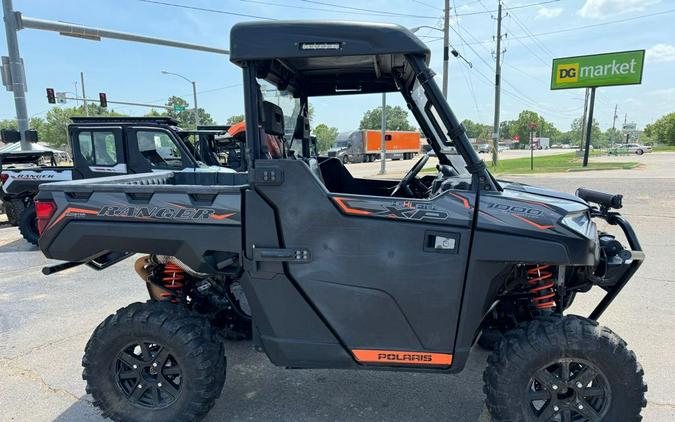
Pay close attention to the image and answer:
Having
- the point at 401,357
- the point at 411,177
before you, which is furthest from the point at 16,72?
the point at 401,357

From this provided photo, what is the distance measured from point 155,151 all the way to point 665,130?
86.2 metres

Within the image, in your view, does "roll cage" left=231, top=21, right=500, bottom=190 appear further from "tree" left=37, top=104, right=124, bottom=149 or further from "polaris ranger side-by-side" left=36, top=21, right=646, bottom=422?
"tree" left=37, top=104, right=124, bottom=149

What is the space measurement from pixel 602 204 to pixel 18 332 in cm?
525

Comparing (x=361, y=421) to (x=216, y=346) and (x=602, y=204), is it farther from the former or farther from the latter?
(x=602, y=204)

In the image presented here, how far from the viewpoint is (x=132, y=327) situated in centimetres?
257

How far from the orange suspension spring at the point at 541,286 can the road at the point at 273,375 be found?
33.0 inches

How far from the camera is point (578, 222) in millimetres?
2357

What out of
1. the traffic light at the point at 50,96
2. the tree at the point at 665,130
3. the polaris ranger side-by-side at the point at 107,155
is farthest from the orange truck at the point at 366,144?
the tree at the point at 665,130

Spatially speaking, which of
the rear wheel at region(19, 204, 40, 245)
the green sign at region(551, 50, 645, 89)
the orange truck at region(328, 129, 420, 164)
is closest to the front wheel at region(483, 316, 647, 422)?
the rear wheel at region(19, 204, 40, 245)

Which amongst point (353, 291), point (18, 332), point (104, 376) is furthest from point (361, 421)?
point (18, 332)

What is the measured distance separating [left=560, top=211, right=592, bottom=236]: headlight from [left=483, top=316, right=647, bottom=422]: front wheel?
511 millimetres

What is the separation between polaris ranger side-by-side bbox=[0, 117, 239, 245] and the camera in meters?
7.97

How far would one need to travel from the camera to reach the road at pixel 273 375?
283 cm

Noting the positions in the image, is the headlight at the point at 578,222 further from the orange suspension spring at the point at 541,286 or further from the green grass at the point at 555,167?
the green grass at the point at 555,167
